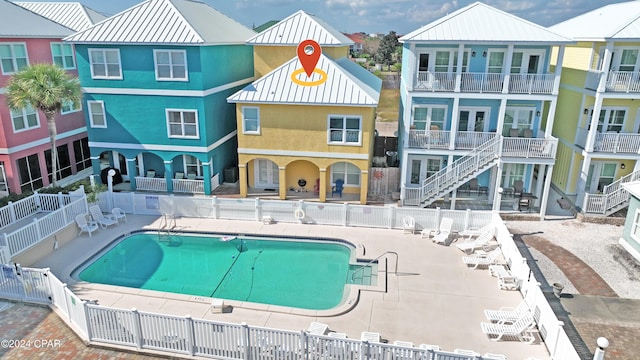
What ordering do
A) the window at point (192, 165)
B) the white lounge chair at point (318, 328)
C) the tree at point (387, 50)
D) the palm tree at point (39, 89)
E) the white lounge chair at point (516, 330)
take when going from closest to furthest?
1. the white lounge chair at point (318, 328)
2. the white lounge chair at point (516, 330)
3. the palm tree at point (39, 89)
4. the window at point (192, 165)
5. the tree at point (387, 50)

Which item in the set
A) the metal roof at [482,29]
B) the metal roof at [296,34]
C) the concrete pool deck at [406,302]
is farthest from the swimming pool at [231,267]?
the metal roof at [296,34]

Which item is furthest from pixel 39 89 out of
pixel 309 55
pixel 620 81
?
pixel 620 81

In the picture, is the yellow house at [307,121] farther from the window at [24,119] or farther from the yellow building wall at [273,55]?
the window at [24,119]

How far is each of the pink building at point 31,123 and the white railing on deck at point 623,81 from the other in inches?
1073

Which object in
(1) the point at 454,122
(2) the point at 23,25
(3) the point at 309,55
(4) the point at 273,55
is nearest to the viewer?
(1) the point at 454,122

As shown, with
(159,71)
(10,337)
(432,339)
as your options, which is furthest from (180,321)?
(159,71)

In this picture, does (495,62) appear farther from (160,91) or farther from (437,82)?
(160,91)

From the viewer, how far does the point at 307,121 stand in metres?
22.9

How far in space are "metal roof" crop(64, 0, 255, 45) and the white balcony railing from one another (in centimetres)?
1136

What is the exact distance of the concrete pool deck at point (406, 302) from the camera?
43.2ft

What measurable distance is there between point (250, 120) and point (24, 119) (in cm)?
1255

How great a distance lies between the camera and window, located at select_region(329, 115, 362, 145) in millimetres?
22641

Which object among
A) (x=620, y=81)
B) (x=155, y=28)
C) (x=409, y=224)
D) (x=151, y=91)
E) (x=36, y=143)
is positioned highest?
(x=155, y=28)

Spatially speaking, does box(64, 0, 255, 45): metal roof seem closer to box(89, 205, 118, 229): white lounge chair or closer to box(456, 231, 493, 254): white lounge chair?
box(89, 205, 118, 229): white lounge chair
